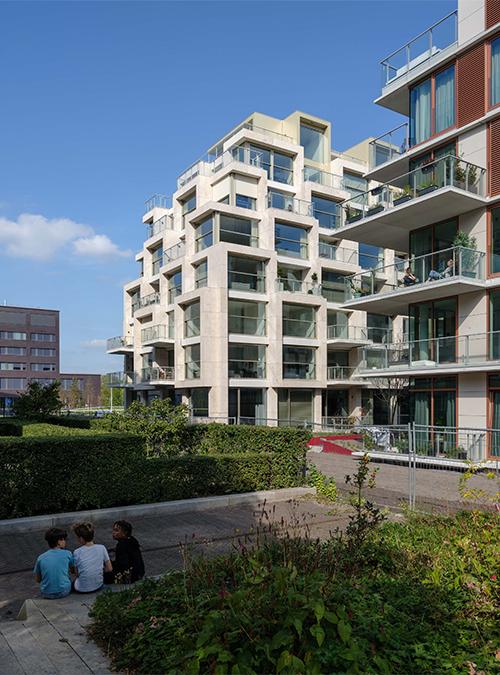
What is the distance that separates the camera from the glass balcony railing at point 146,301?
45781mm

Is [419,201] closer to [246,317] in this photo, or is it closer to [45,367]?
[246,317]

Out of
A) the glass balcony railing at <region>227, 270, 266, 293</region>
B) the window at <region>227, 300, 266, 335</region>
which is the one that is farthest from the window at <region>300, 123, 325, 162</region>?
the window at <region>227, 300, 266, 335</region>

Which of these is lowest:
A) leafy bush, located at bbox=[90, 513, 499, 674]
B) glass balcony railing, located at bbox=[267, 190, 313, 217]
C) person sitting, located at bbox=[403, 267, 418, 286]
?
leafy bush, located at bbox=[90, 513, 499, 674]

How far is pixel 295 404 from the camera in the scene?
37.6m

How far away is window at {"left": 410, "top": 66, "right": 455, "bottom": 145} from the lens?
21.8 meters

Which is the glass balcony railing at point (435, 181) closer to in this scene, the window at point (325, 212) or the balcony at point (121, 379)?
the window at point (325, 212)

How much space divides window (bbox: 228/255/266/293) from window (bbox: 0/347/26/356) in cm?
8688

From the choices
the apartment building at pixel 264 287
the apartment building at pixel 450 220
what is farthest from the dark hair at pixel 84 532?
→ the apartment building at pixel 264 287

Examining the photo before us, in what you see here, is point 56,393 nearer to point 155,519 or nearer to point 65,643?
point 155,519

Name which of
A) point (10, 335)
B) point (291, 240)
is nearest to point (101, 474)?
point (291, 240)

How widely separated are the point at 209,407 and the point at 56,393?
951cm

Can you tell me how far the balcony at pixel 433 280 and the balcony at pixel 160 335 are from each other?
19.9 metres

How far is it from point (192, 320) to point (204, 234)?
6.05m

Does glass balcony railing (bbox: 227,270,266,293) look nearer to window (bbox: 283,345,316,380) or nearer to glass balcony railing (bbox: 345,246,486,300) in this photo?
window (bbox: 283,345,316,380)
